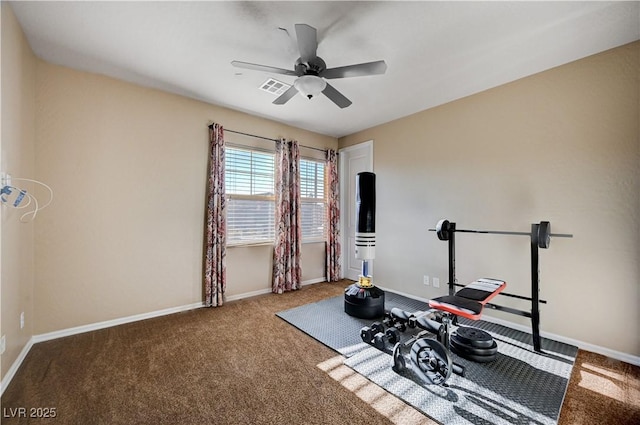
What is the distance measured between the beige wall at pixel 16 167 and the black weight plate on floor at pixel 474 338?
332cm

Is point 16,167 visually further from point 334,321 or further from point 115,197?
point 334,321

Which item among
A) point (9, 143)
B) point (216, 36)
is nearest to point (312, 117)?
point (216, 36)

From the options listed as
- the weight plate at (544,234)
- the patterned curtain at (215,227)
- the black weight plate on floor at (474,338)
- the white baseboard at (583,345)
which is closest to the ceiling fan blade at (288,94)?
the patterned curtain at (215,227)

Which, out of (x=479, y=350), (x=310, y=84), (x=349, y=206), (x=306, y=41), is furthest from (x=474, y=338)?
(x=349, y=206)

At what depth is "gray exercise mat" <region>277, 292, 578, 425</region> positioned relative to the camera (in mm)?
1573

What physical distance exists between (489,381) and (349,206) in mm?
3277

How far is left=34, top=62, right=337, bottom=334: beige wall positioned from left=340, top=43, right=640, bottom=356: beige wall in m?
2.96

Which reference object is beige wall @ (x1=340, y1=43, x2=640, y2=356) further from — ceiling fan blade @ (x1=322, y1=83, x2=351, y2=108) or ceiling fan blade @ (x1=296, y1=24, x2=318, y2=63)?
ceiling fan blade @ (x1=296, y1=24, x2=318, y2=63)

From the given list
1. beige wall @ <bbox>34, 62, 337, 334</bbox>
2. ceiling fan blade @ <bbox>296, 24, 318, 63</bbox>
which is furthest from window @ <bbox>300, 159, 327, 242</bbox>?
ceiling fan blade @ <bbox>296, 24, 318, 63</bbox>

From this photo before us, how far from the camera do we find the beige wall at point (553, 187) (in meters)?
2.20

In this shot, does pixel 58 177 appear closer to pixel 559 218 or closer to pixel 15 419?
pixel 15 419

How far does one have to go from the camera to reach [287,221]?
13.3ft

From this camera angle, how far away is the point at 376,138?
428 centimetres

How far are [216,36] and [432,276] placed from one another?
11.5ft
